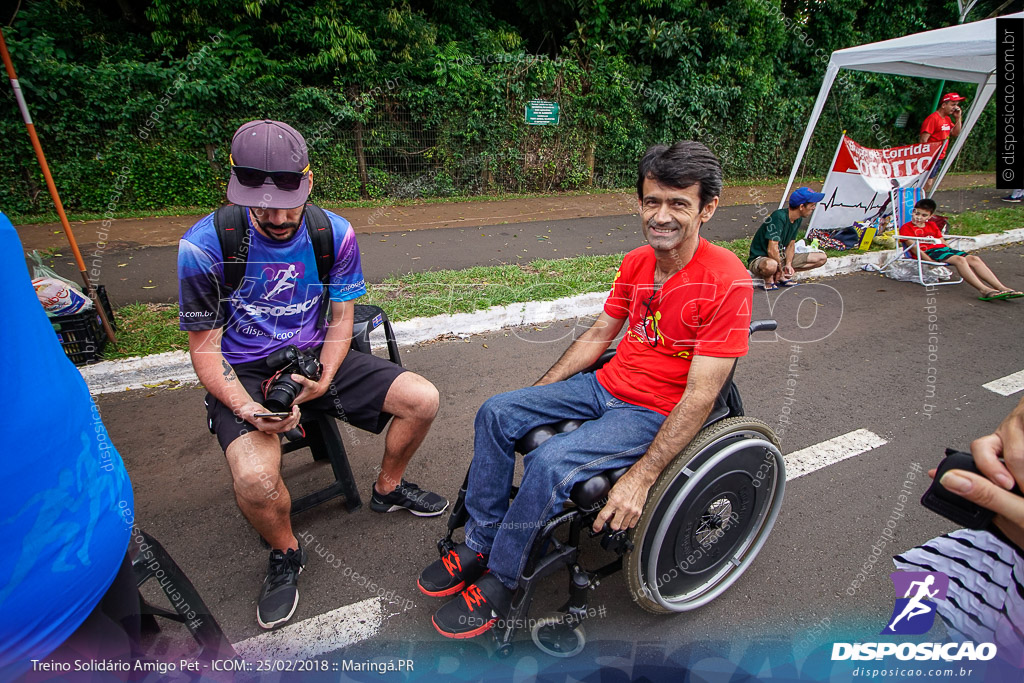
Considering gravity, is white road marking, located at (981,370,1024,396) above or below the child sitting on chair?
below

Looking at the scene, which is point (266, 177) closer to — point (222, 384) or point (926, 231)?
point (222, 384)

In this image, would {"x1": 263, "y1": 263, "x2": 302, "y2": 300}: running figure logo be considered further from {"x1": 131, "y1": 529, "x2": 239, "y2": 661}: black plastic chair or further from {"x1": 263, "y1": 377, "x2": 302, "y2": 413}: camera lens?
{"x1": 131, "y1": 529, "x2": 239, "y2": 661}: black plastic chair

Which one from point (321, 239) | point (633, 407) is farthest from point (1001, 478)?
point (321, 239)

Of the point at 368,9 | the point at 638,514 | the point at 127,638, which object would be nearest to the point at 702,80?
the point at 368,9

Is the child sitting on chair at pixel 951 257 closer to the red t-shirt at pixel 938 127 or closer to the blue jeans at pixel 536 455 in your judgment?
the red t-shirt at pixel 938 127

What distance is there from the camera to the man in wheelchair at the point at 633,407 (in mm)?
1819

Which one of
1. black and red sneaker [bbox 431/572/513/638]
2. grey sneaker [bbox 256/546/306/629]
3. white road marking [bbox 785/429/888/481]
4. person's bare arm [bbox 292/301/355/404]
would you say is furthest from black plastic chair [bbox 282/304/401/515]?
white road marking [bbox 785/429/888/481]

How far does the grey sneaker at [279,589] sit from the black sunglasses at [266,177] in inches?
59.4

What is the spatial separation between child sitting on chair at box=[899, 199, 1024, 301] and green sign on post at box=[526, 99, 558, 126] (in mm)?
6335

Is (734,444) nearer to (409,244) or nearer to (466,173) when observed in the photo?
(409,244)

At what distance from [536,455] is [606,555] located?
2.73 feet

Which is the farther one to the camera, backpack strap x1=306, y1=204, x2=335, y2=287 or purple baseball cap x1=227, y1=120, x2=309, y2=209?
backpack strap x1=306, y1=204, x2=335, y2=287

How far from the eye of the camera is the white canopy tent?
6.45 meters

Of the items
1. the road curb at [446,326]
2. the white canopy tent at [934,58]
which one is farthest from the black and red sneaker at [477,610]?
the white canopy tent at [934,58]
